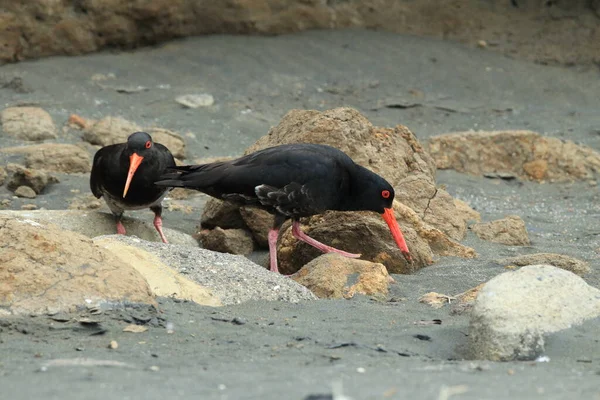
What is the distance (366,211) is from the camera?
24.8 feet

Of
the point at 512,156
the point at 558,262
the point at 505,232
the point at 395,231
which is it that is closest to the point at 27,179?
the point at 395,231

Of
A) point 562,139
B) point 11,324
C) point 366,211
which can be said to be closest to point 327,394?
point 11,324

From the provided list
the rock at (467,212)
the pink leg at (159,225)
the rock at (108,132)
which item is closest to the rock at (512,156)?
the rock at (467,212)

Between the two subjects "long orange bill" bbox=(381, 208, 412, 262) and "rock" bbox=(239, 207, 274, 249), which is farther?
"rock" bbox=(239, 207, 274, 249)

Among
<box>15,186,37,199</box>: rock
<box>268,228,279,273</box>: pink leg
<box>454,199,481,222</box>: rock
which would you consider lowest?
<box>15,186,37,199</box>: rock

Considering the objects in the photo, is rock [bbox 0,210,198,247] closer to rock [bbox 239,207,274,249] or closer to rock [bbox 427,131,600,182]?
rock [bbox 239,207,274,249]

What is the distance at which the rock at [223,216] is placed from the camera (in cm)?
805

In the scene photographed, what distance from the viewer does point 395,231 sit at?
7.12m

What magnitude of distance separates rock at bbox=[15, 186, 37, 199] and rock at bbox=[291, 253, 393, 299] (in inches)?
134

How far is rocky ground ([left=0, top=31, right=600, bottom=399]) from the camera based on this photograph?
4195 millimetres

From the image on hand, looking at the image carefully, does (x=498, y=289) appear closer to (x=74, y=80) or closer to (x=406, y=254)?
(x=406, y=254)

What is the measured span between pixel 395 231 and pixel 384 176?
3.55 feet

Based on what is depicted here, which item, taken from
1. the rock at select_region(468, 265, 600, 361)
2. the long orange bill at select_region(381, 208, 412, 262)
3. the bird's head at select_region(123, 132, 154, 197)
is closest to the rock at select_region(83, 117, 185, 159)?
the bird's head at select_region(123, 132, 154, 197)

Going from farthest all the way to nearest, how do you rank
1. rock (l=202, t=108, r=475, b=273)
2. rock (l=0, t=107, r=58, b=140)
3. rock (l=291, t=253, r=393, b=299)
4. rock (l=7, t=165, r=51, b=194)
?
1. rock (l=0, t=107, r=58, b=140)
2. rock (l=7, t=165, r=51, b=194)
3. rock (l=202, t=108, r=475, b=273)
4. rock (l=291, t=253, r=393, b=299)
